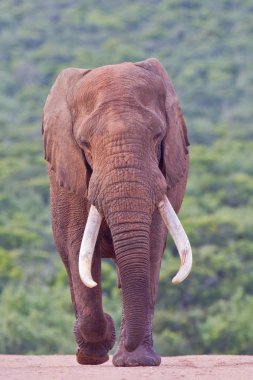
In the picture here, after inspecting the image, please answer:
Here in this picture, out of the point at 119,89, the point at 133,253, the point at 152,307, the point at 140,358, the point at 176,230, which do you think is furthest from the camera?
the point at 140,358

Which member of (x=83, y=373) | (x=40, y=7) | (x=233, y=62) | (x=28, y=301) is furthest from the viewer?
(x=40, y=7)

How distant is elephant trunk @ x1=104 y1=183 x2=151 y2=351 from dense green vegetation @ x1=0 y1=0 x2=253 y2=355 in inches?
572

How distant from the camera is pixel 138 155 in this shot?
31.8 ft

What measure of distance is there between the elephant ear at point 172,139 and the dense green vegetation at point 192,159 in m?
13.7

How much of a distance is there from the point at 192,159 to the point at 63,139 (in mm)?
49611

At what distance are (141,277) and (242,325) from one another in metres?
20.2

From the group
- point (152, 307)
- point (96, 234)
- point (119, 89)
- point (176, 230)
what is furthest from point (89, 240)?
point (119, 89)

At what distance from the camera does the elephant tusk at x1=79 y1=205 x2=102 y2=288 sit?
31.7 feet

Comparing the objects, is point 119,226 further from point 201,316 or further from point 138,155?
point 201,316

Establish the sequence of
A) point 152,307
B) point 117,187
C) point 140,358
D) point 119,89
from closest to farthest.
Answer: point 117,187 → point 119,89 → point 152,307 → point 140,358

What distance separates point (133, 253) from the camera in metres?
9.44

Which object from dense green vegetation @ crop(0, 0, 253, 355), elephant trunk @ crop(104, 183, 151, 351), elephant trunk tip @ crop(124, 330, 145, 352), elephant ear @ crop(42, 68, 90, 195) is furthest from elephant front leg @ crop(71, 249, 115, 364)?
dense green vegetation @ crop(0, 0, 253, 355)

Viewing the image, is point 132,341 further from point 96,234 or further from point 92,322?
point 92,322

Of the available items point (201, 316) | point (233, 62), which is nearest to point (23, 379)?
point (201, 316)
